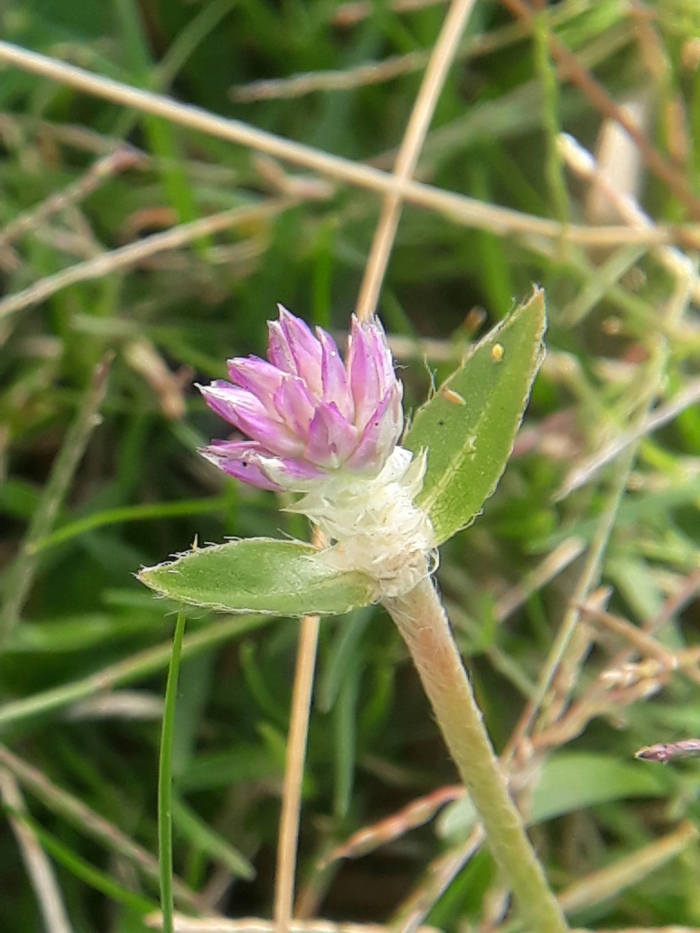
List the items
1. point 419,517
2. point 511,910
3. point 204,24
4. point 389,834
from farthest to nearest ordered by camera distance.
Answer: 1. point 204,24
2. point 511,910
3. point 389,834
4. point 419,517

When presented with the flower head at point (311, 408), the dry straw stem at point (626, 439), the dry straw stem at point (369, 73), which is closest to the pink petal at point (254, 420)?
A: the flower head at point (311, 408)

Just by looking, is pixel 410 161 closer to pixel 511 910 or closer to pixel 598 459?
pixel 598 459

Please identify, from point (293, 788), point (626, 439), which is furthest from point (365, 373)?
point (626, 439)

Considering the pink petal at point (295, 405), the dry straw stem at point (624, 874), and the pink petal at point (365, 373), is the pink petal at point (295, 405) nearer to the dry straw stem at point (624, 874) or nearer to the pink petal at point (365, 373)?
the pink petal at point (365, 373)

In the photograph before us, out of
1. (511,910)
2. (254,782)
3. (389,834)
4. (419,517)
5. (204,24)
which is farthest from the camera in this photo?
(204,24)

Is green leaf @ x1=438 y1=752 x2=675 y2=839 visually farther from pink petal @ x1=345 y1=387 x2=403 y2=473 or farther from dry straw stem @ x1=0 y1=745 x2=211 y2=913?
pink petal @ x1=345 y1=387 x2=403 y2=473

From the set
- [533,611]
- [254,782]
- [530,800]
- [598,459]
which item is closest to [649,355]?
[598,459]
